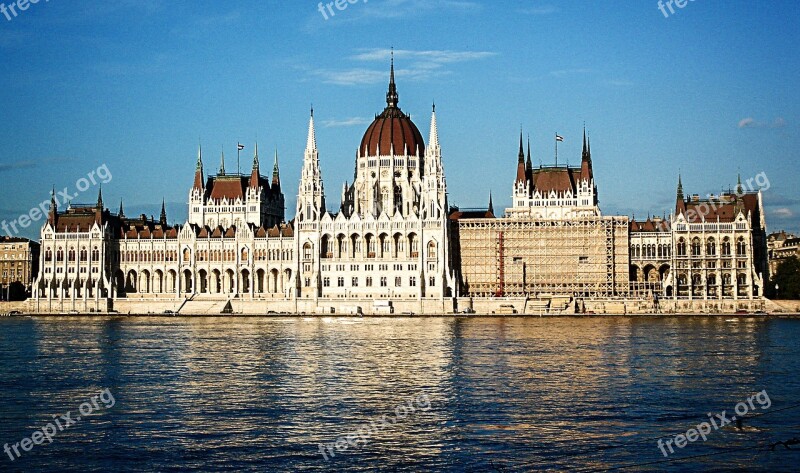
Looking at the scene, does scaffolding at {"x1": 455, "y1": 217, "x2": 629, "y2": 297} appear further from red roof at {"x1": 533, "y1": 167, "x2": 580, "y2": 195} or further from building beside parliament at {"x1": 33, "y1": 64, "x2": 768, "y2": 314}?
red roof at {"x1": 533, "y1": 167, "x2": 580, "y2": 195}

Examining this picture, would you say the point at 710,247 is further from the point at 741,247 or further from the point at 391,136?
the point at 391,136

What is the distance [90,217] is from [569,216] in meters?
60.0

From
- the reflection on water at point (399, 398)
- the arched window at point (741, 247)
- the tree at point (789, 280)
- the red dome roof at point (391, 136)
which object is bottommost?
the reflection on water at point (399, 398)

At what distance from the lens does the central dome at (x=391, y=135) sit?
142m

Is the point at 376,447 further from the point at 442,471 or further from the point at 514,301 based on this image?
the point at 514,301

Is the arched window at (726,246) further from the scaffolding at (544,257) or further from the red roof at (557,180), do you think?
the red roof at (557,180)

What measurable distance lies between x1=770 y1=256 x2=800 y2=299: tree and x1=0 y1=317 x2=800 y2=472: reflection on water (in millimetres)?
42904

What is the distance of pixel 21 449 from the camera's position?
3700cm

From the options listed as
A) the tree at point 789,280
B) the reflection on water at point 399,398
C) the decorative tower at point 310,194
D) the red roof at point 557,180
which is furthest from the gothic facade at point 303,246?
the reflection on water at point 399,398

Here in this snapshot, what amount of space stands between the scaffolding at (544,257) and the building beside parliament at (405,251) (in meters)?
0.16

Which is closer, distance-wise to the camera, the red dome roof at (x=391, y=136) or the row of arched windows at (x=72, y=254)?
the row of arched windows at (x=72, y=254)

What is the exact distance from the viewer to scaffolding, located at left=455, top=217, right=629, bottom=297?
132 metres

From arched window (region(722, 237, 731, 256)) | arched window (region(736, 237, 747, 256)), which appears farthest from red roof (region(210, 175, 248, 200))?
arched window (region(736, 237, 747, 256))

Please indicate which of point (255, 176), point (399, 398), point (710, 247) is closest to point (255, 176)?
point (255, 176)
